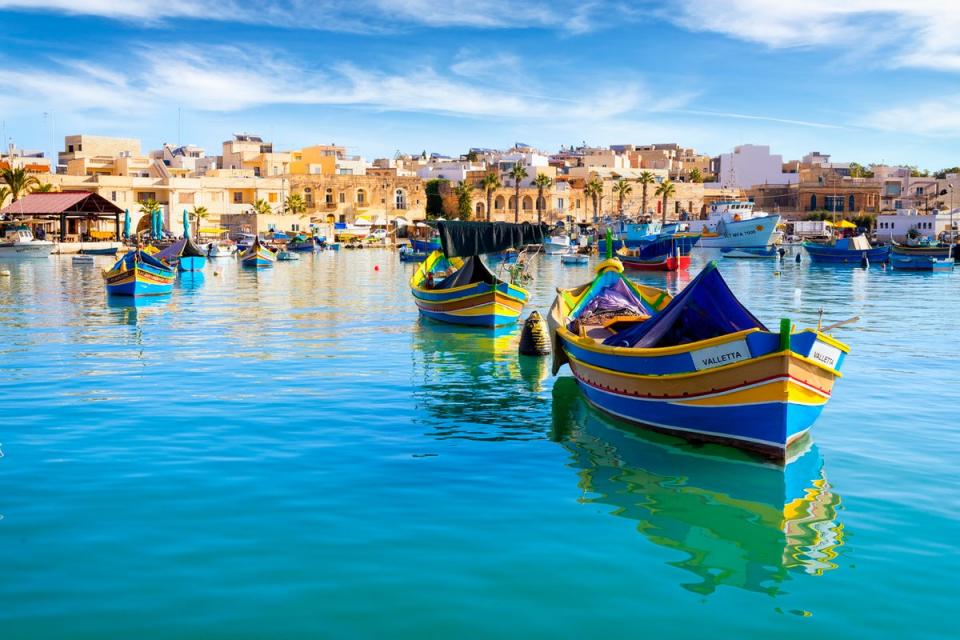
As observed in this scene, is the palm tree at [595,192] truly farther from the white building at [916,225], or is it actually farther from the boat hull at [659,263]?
the boat hull at [659,263]

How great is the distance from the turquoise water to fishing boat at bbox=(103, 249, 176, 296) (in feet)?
58.3

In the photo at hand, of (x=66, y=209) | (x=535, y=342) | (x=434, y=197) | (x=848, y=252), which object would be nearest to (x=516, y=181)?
(x=434, y=197)

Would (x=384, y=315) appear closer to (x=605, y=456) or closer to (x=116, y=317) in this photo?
(x=116, y=317)

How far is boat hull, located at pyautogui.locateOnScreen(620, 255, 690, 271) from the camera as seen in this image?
204 ft

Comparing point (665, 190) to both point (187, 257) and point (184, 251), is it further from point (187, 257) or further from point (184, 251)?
point (187, 257)

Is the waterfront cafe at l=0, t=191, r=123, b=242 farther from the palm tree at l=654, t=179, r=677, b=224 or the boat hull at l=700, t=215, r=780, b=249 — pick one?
the palm tree at l=654, t=179, r=677, b=224

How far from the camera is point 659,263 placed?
6256 centimetres

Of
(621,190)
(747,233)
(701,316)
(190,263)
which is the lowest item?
(190,263)

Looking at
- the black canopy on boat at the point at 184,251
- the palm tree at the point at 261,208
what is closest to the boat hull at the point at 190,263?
the black canopy on boat at the point at 184,251

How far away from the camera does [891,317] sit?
32.1 metres

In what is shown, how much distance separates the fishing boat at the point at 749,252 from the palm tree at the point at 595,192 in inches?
1276

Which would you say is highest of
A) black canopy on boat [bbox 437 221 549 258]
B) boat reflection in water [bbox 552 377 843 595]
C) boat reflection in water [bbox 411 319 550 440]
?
black canopy on boat [bbox 437 221 549 258]

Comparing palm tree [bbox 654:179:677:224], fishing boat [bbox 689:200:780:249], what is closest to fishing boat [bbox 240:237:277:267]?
fishing boat [bbox 689:200:780:249]

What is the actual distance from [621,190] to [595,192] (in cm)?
547
